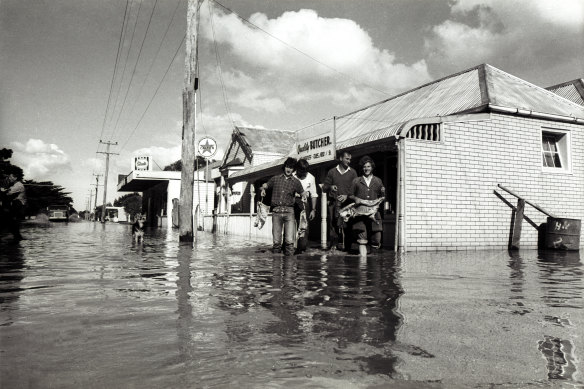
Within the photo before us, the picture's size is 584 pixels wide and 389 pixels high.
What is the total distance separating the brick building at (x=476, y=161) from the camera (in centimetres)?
1024

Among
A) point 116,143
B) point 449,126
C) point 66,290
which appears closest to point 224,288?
point 66,290

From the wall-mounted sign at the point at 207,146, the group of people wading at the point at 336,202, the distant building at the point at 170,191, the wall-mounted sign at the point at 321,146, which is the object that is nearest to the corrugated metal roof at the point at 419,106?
the wall-mounted sign at the point at 321,146

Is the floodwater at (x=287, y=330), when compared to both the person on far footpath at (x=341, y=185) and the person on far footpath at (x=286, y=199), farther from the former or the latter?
the person on far footpath at (x=341, y=185)

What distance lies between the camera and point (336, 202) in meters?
8.91

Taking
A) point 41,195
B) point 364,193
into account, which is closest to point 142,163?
point 364,193

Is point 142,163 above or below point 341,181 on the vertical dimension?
above

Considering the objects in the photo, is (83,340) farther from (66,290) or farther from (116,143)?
(116,143)

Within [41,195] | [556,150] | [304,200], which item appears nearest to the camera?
[304,200]

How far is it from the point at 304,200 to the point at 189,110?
597 cm

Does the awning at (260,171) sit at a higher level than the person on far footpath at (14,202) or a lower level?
higher

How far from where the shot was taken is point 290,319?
3.40 metres

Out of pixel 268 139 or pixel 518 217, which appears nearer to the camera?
pixel 518 217

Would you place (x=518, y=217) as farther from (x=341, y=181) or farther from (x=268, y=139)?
(x=268, y=139)

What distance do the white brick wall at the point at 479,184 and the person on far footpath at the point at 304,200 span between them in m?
2.24
